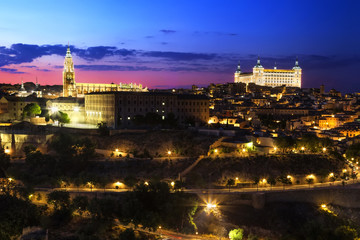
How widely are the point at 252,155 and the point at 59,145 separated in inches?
925

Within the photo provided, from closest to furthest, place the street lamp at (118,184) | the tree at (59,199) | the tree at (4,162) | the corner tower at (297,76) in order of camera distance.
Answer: the tree at (59,199) < the street lamp at (118,184) < the tree at (4,162) < the corner tower at (297,76)

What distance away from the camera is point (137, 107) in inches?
2265

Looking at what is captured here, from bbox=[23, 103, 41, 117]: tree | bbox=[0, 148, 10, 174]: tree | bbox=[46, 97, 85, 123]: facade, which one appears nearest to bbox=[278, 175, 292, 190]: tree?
bbox=[0, 148, 10, 174]: tree

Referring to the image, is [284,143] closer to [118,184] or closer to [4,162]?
[118,184]

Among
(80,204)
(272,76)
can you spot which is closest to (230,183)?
(80,204)

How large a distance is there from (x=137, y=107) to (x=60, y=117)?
12.2 m

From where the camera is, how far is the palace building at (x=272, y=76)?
156m

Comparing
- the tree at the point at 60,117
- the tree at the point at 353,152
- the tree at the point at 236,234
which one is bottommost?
the tree at the point at 236,234

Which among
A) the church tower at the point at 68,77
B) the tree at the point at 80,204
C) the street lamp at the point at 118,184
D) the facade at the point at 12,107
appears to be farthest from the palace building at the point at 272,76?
the tree at the point at 80,204

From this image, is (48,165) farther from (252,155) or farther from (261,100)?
(261,100)

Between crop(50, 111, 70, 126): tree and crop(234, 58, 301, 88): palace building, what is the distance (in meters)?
111

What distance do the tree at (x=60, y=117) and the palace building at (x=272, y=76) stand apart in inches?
4361

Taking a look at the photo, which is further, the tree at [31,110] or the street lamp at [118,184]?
the tree at [31,110]

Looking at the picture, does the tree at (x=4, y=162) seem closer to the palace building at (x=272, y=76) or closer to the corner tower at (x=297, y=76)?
the palace building at (x=272, y=76)
